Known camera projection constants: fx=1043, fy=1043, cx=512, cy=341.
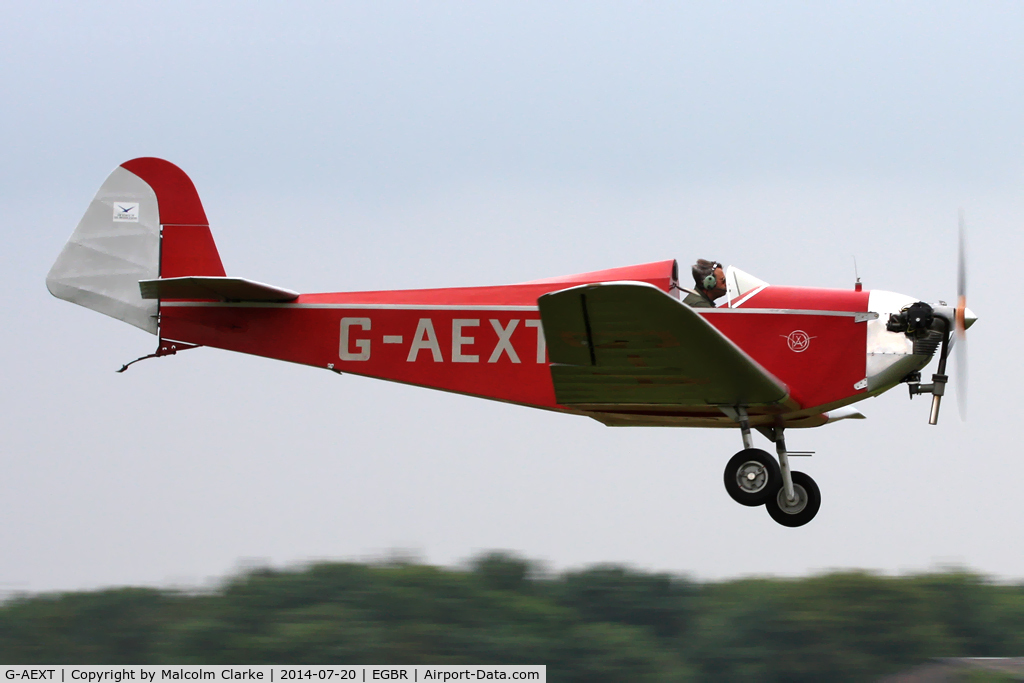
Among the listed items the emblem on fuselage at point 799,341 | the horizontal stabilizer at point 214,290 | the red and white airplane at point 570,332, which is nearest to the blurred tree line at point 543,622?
the red and white airplane at point 570,332

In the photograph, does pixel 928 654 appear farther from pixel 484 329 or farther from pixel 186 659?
pixel 484 329

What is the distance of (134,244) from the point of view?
11.0 metres

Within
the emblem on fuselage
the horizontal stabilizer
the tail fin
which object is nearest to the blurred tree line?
the tail fin

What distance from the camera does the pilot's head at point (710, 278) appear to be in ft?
31.2

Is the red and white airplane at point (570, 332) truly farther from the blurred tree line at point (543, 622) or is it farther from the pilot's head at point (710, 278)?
the blurred tree line at point (543, 622)

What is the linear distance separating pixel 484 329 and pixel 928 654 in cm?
3264

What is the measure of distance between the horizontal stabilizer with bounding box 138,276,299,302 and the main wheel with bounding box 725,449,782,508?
4.57 meters

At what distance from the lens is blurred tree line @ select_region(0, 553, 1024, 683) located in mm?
34719

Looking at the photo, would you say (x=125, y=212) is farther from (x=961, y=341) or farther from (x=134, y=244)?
(x=961, y=341)

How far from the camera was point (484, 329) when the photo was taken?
9.87 meters

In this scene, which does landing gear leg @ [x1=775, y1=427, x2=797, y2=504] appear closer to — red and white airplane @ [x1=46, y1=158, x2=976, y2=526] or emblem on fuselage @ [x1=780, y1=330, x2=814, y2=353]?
red and white airplane @ [x1=46, y1=158, x2=976, y2=526]

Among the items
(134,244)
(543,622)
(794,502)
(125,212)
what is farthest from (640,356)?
(543,622)

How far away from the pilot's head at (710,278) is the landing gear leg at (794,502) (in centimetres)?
167

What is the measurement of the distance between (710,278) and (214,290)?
4.81 metres
